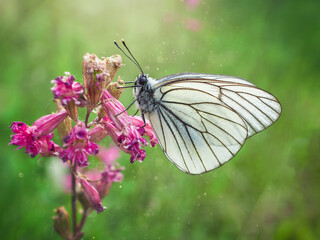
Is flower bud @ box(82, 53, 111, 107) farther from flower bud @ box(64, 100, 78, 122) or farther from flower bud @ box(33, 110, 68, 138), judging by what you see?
flower bud @ box(33, 110, 68, 138)

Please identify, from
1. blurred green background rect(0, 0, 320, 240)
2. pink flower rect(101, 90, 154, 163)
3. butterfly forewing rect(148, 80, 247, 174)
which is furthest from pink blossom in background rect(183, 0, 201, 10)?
pink flower rect(101, 90, 154, 163)

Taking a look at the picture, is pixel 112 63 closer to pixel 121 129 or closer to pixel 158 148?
pixel 121 129

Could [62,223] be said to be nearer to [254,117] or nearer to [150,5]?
[254,117]

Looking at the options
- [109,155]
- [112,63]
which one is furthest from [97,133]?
[109,155]

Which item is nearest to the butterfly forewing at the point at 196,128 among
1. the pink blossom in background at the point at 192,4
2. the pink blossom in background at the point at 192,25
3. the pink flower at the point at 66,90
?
the pink flower at the point at 66,90

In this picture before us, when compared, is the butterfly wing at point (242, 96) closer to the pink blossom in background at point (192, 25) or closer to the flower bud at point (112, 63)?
the flower bud at point (112, 63)
